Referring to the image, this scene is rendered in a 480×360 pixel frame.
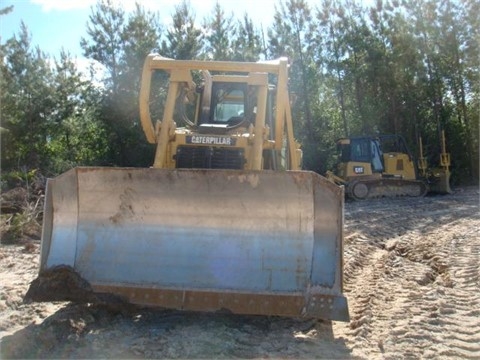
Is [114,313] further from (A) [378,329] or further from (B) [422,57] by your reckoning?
(B) [422,57]

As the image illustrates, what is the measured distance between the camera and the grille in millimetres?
5379

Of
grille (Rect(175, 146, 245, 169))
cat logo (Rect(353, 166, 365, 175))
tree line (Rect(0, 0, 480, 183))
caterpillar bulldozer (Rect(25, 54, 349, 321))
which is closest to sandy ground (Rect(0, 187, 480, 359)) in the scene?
caterpillar bulldozer (Rect(25, 54, 349, 321))

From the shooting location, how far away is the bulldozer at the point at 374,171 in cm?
1745

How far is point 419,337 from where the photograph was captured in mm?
3578

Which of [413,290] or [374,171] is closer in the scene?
[413,290]

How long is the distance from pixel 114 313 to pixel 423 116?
22003 millimetres

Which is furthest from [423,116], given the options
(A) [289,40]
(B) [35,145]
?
(B) [35,145]

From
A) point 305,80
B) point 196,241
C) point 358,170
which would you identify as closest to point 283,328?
point 196,241

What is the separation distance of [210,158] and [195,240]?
58.5 inches

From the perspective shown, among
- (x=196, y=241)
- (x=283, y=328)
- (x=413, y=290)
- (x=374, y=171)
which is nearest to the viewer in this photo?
(x=283, y=328)

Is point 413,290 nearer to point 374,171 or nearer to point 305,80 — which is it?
point 374,171

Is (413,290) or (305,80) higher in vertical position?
(305,80)

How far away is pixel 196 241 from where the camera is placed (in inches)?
160

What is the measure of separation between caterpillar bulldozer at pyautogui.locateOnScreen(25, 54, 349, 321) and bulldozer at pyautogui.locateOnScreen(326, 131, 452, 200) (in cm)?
1379
